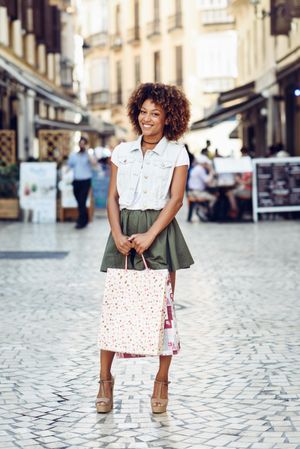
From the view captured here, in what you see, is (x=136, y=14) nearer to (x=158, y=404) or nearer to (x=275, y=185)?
(x=275, y=185)

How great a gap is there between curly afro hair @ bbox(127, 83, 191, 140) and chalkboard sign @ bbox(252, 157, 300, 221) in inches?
691

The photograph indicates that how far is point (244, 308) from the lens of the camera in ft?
33.4

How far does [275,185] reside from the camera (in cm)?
2398

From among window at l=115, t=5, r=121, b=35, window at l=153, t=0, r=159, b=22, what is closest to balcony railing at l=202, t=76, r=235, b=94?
window at l=153, t=0, r=159, b=22

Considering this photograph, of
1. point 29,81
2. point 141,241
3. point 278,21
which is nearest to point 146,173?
point 141,241

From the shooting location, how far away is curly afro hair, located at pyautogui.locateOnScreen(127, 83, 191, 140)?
628 cm

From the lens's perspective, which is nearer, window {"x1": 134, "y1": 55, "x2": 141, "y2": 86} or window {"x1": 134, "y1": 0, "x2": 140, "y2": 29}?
window {"x1": 134, "y1": 0, "x2": 140, "y2": 29}

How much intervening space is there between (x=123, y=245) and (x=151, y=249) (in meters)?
0.16

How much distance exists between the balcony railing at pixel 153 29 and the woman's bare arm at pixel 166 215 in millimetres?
62641

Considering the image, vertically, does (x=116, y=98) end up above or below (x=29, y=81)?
above

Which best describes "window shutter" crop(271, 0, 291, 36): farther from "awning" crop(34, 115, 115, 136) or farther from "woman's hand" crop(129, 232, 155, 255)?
"woman's hand" crop(129, 232, 155, 255)

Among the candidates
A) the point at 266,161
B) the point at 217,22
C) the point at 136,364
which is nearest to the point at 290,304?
the point at 136,364

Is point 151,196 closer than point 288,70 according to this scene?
Yes

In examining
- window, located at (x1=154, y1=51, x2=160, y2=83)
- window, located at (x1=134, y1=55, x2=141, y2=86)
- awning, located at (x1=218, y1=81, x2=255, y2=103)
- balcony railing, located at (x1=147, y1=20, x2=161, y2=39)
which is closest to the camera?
awning, located at (x1=218, y1=81, x2=255, y2=103)
